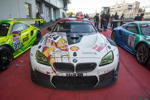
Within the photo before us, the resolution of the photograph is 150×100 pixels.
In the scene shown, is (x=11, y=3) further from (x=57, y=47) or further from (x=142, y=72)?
(x=142, y=72)

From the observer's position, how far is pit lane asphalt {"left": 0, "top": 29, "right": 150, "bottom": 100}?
213 cm

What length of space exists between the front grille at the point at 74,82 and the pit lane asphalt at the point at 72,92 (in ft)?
0.64

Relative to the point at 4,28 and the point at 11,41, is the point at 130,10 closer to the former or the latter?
the point at 4,28

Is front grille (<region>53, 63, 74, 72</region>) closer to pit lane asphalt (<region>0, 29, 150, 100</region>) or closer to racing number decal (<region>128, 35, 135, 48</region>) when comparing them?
pit lane asphalt (<region>0, 29, 150, 100</region>)

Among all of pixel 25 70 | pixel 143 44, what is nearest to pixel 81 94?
pixel 25 70

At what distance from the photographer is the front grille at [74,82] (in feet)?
6.73

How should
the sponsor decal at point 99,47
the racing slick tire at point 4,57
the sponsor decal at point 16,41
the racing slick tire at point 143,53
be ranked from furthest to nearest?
the sponsor decal at point 16,41 < the racing slick tire at point 143,53 < the racing slick tire at point 4,57 < the sponsor decal at point 99,47

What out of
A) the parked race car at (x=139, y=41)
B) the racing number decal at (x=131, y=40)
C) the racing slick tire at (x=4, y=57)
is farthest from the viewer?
the racing number decal at (x=131, y=40)

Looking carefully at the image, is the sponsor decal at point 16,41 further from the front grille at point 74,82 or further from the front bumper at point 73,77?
the front grille at point 74,82

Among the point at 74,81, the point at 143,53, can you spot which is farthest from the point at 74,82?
the point at 143,53

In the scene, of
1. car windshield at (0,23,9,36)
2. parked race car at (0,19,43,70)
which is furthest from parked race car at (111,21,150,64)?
car windshield at (0,23,9,36)

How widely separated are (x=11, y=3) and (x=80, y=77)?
8477 millimetres

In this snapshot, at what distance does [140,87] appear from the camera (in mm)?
2449

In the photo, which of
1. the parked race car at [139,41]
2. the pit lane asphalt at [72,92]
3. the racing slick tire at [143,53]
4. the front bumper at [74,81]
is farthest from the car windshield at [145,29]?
the front bumper at [74,81]
